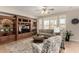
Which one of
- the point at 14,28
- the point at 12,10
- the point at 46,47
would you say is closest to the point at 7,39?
the point at 14,28

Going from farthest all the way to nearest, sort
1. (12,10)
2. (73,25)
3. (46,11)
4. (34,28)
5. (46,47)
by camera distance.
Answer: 1. (73,25)
2. (34,28)
3. (46,11)
4. (46,47)
5. (12,10)

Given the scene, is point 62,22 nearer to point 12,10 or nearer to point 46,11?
point 46,11

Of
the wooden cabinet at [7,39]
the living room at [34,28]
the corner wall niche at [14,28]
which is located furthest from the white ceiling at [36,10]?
the wooden cabinet at [7,39]

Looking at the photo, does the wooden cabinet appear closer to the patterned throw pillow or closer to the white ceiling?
the white ceiling

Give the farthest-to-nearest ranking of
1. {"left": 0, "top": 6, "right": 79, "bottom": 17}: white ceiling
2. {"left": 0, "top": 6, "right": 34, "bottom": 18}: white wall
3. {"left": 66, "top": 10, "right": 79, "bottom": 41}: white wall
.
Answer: {"left": 66, "top": 10, "right": 79, "bottom": 41}: white wall
{"left": 0, "top": 6, "right": 79, "bottom": 17}: white ceiling
{"left": 0, "top": 6, "right": 34, "bottom": 18}: white wall

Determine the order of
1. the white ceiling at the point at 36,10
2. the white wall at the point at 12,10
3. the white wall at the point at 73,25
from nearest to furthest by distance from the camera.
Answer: the white wall at the point at 12,10, the white ceiling at the point at 36,10, the white wall at the point at 73,25

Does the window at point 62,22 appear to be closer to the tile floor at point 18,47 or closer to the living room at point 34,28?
the living room at point 34,28

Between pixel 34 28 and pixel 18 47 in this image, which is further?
pixel 34 28

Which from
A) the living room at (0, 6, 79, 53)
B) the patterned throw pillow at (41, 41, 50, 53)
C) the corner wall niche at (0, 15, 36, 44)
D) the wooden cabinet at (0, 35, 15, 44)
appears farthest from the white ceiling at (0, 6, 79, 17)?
the patterned throw pillow at (41, 41, 50, 53)

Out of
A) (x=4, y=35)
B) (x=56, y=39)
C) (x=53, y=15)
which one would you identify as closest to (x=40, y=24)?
(x=53, y=15)

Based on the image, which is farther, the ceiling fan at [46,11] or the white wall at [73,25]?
the white wall at [73,25]

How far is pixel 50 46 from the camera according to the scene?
8.38 feet
